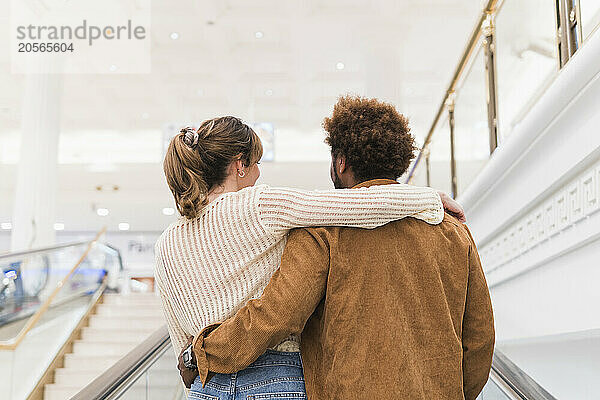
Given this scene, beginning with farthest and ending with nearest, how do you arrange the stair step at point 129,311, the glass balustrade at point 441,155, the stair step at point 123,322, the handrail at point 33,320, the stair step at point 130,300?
the stair step at point 130,300
the stair step at point 129,311
the stair step at point 123,322
the handrail at point 33,320
the glass balustrade at point 441,155

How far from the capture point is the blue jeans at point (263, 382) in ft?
5.54

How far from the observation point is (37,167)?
37.1 feet

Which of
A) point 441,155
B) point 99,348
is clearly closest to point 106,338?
point 99,348

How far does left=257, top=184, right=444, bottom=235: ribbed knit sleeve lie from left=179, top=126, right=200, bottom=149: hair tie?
270 mm

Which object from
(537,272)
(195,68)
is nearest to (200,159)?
(537,272)

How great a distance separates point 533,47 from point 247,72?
33.5 feet

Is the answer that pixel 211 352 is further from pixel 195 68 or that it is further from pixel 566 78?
pixel 195 68

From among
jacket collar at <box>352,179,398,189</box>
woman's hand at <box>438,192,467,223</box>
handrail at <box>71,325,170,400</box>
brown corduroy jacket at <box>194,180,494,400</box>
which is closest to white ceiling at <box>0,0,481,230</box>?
handrail at <box>71,325,170,400</box>

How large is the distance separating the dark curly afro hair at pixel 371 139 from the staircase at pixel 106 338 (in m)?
6.80

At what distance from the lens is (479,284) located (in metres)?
1.71

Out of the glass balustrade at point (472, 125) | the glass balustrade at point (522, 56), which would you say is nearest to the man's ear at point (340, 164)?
the glass balustrade at point (522, 56)

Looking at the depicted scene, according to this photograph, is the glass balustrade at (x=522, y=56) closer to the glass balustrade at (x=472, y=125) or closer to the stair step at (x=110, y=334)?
the glass balustrade at (x=472, y=125)

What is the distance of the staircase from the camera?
7.90 meters

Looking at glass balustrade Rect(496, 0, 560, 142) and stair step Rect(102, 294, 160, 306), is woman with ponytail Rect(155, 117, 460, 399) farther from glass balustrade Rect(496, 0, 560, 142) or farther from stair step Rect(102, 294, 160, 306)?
stair step Rect(102, 294, 160, 306)
